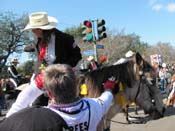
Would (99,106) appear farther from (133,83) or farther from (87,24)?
(87,24)

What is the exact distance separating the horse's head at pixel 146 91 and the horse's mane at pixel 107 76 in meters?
0.10

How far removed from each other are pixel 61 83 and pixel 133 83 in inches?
88.1

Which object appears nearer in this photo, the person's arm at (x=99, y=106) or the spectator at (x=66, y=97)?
the spectator at (x=66, y=97)

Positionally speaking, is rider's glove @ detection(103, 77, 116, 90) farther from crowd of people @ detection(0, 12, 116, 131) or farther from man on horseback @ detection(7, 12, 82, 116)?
man on horseback @ detection(7, 12, 82, 116)

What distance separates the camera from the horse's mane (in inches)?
191

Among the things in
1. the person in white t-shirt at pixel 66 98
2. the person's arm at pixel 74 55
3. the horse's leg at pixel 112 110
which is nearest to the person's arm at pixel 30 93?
the person's arm at pixel 74 55

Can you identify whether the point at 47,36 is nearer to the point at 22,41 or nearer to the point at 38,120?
the point at 38,120

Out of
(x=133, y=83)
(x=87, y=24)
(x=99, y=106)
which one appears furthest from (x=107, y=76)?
(x=87, y=24)

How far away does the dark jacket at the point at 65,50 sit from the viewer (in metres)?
4.77

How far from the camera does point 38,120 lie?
2.98m

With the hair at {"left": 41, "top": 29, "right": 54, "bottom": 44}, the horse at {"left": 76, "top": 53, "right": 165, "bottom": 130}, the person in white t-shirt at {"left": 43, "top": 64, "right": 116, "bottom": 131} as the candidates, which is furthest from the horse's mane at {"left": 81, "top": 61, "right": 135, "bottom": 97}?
the person in white t-shirt at {"left": 43, "top": 64, "right": 116, "bottom": 131}

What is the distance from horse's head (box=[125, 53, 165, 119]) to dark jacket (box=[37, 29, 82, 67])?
0.75 metres

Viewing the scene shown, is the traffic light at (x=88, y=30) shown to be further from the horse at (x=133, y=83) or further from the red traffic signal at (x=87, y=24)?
the horse at (x=133, y=83)

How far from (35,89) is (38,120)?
1244 mm
